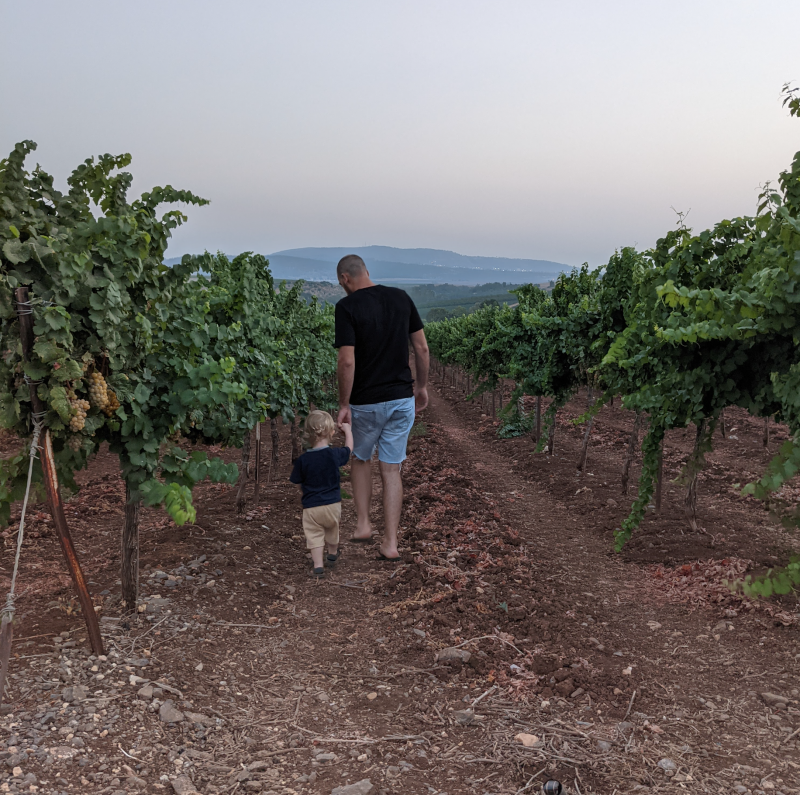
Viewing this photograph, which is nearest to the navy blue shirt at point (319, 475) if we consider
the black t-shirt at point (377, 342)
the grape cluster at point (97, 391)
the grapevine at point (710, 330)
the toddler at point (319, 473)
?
the toddler at point (319, 473)

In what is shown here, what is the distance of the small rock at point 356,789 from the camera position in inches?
106

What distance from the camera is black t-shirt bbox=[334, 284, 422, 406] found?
5.10m

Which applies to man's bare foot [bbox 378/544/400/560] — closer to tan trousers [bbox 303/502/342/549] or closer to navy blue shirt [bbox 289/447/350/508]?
tan trousers [bbox 303/502/342/549]

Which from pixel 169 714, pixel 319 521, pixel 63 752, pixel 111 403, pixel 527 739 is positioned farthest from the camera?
pixel 319 521

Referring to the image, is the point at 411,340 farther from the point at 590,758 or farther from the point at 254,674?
the point at 590,758

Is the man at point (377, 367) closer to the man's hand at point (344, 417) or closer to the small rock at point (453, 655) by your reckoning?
the man's hand at point (344, 417)

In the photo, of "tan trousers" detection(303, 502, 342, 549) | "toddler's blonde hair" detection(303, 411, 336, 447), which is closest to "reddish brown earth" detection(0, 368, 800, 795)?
"tan trousers" detection(303, 502, 342, 549)

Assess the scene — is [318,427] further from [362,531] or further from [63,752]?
[63,752]

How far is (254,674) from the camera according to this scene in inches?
148

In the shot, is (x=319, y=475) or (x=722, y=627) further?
(x=319, y=475)

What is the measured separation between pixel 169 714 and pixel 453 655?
1741 mm

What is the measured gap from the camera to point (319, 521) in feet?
17.1

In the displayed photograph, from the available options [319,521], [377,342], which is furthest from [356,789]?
[377,342]

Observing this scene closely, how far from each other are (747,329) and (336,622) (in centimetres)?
369
